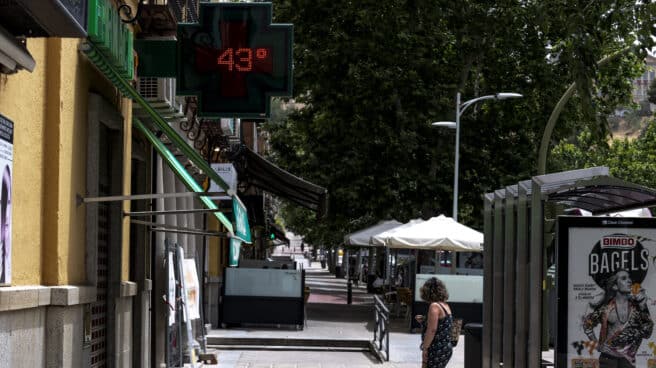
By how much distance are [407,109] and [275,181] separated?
1523cm

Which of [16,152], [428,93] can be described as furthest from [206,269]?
[16,152]

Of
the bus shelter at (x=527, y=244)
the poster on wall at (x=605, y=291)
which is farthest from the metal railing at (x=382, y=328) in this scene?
the poster on wall at (x=605, y=291)

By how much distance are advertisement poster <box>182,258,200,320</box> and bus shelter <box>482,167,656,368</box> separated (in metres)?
4.78

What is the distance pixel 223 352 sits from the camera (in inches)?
917

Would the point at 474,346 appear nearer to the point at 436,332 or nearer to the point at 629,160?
the point at 436,332

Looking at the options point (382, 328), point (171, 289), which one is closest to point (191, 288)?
point (171, 289)

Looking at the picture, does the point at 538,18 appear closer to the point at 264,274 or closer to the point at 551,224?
the point at 551,224

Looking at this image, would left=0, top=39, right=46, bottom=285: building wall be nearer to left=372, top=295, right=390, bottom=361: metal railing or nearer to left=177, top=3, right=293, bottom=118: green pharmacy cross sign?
left=177, top=3, right=293, bottom=118: green pharmacy cross sign

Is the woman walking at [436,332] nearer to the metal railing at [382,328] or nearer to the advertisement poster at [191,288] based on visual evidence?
the advertisement poster at [191,288]

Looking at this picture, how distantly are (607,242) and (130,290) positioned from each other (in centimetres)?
515

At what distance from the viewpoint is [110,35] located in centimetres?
1050

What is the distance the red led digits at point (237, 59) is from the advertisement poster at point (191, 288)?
506 centimetres

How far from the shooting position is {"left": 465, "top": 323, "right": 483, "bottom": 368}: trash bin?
14.8m

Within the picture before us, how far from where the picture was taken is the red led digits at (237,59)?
12.2 meters
